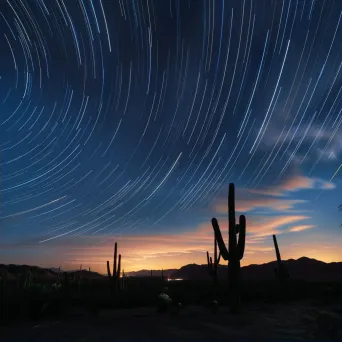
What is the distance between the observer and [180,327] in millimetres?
10539

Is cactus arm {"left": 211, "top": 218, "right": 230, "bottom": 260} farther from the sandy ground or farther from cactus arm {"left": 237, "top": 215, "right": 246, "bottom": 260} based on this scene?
the sandy ground

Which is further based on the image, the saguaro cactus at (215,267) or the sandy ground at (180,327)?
the saguaro cactus at (215,267)

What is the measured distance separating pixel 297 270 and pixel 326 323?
Result: 3487 inches

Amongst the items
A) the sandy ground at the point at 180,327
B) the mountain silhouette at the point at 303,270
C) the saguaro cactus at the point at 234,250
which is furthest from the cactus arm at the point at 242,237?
the mountain silhouette at the point at 303,270

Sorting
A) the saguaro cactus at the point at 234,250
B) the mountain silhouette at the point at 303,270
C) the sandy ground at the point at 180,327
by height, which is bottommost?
the sandy ground at the point at 180,327

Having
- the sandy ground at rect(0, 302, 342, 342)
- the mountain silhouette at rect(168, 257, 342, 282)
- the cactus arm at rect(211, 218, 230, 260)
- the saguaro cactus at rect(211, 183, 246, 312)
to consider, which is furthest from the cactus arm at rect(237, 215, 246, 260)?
the mountain silhouette at rect(168, 257, 342, 282)

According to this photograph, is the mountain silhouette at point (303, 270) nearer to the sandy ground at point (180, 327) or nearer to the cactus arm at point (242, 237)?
the cactus arm at point (242, 237)

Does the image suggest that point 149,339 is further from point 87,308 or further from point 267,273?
point 267,273

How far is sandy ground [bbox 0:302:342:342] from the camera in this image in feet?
29.9

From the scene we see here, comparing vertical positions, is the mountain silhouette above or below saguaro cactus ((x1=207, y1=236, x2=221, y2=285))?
above

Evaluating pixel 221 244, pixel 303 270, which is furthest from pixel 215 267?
pixel 303 270

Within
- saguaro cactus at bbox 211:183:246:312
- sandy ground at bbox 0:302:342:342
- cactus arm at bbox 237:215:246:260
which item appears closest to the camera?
sandy ground at bbox 0:302:342:342

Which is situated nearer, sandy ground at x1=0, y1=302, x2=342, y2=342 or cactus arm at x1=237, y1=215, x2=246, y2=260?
sandy ground at x1=0, y1=302, x2=342, y2=342

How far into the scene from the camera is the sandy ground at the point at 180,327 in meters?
9.11
